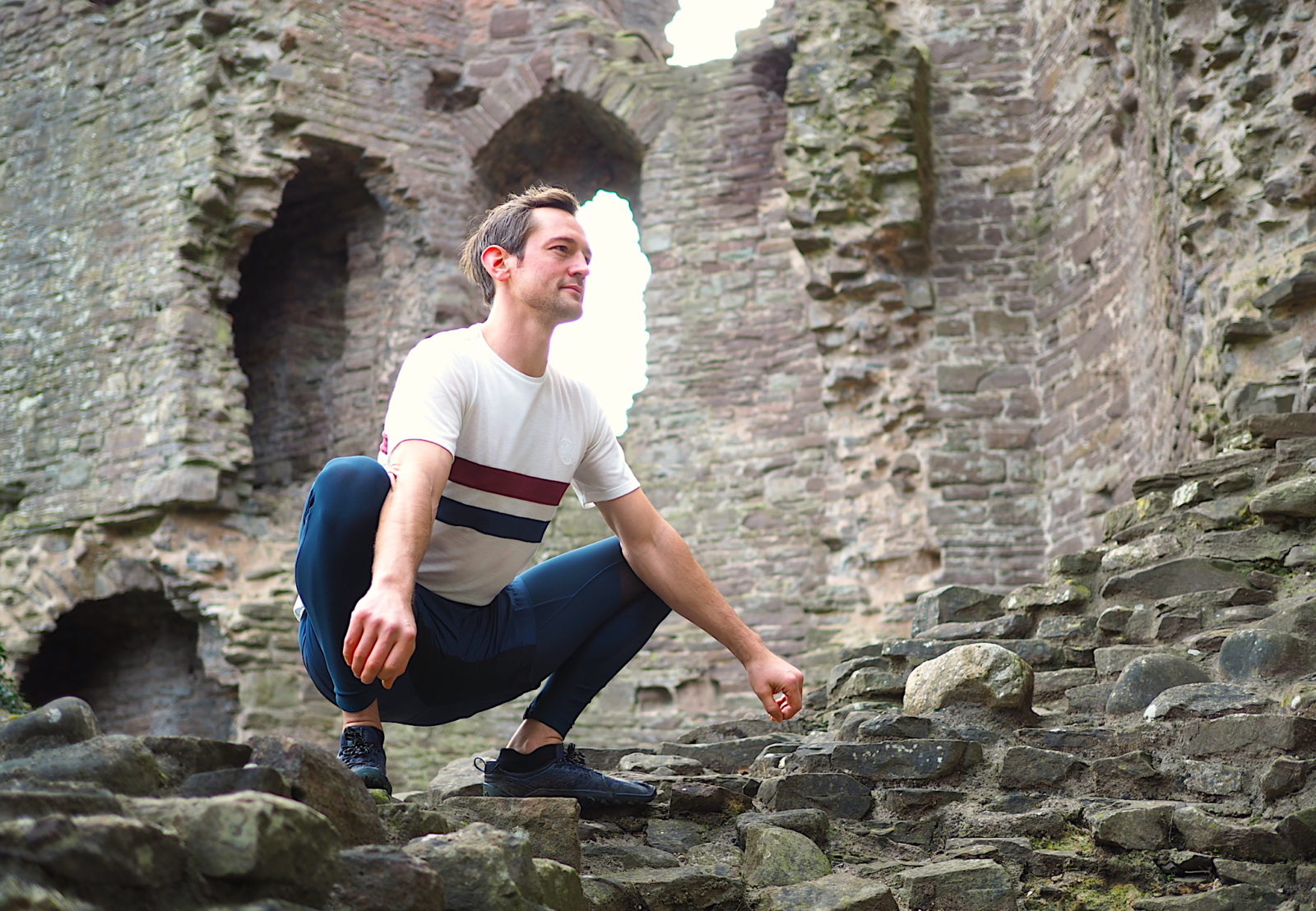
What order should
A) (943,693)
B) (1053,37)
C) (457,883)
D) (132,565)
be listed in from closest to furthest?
(457,883) < (943,693) < (1053,37) < (132,565)

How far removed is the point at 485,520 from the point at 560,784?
0.72 meters

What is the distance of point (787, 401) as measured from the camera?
1135cm

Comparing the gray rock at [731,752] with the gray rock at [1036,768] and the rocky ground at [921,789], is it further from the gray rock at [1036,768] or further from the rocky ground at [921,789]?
the gray rock at [1036,768]

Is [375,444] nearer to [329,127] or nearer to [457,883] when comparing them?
[329,127]

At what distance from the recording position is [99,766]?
2.11 metres

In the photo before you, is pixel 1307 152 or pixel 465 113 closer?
pixel 1307 152

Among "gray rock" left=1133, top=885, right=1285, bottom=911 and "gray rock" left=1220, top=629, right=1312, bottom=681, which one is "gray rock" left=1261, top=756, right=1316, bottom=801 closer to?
"gray rock" left=1133, top=885, right=1285, bottom=911

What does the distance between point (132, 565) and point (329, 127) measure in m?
4.07

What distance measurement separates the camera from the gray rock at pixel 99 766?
209cm

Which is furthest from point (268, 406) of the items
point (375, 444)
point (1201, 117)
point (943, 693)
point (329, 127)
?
point (943, 693)

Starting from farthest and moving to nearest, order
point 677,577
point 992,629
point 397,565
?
point 992,629 < point 677,577 < point 397,565

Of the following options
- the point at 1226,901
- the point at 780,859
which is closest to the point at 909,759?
the point at 780,859

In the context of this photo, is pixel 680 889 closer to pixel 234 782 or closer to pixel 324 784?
pixel 324 784

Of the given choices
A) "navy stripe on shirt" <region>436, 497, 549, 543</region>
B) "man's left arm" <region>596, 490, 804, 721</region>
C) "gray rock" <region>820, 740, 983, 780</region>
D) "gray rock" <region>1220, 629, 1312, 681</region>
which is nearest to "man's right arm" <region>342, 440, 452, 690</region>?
"navy stripe on shirt" <region>436, 497, 549, 543</region>
